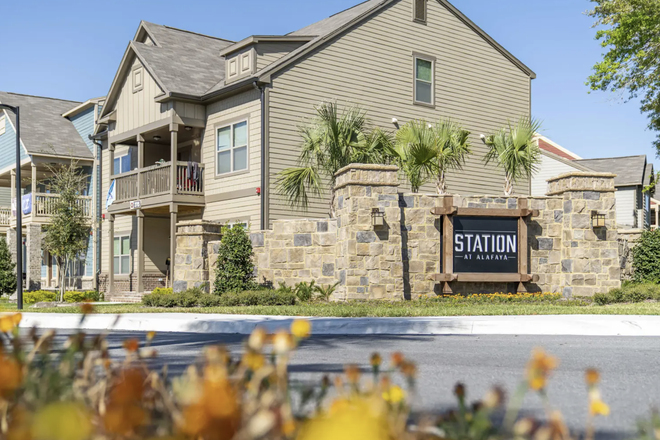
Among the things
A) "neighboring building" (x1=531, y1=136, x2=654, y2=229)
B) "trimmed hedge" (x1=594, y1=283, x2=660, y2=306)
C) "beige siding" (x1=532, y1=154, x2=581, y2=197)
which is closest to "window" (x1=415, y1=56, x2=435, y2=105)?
"neighboring building" (x1=531, y1=136, x2=654, y2=229)

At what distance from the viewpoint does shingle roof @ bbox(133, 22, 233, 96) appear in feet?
83.1

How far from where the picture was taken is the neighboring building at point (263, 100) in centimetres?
2306

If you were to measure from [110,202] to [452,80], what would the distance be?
14.1 metres

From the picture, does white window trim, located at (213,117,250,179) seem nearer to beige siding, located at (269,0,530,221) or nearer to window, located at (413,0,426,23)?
beige siding, located at (269,0,530,221)

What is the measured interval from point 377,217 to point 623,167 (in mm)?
28550

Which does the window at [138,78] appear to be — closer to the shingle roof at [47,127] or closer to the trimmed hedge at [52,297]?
the shingle roof at [47,127]

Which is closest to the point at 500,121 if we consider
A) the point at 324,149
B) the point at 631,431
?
the point at 324,149

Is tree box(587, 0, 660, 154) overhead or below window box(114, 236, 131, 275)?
→ overhead

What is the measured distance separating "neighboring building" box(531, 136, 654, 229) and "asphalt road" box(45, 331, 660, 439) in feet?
84.2

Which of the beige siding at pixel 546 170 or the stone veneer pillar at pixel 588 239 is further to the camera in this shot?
the beige siding at pixel 546 170

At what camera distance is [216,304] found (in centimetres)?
1733

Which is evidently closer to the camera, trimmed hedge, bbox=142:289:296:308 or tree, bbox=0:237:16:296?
trimmed hedge, bbox=142:289:296:308

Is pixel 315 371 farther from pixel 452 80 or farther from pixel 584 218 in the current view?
pixel 452 80

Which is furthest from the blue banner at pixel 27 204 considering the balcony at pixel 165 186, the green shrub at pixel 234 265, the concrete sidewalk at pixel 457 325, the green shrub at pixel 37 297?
the concrete sidewalk at pixel 457 325
